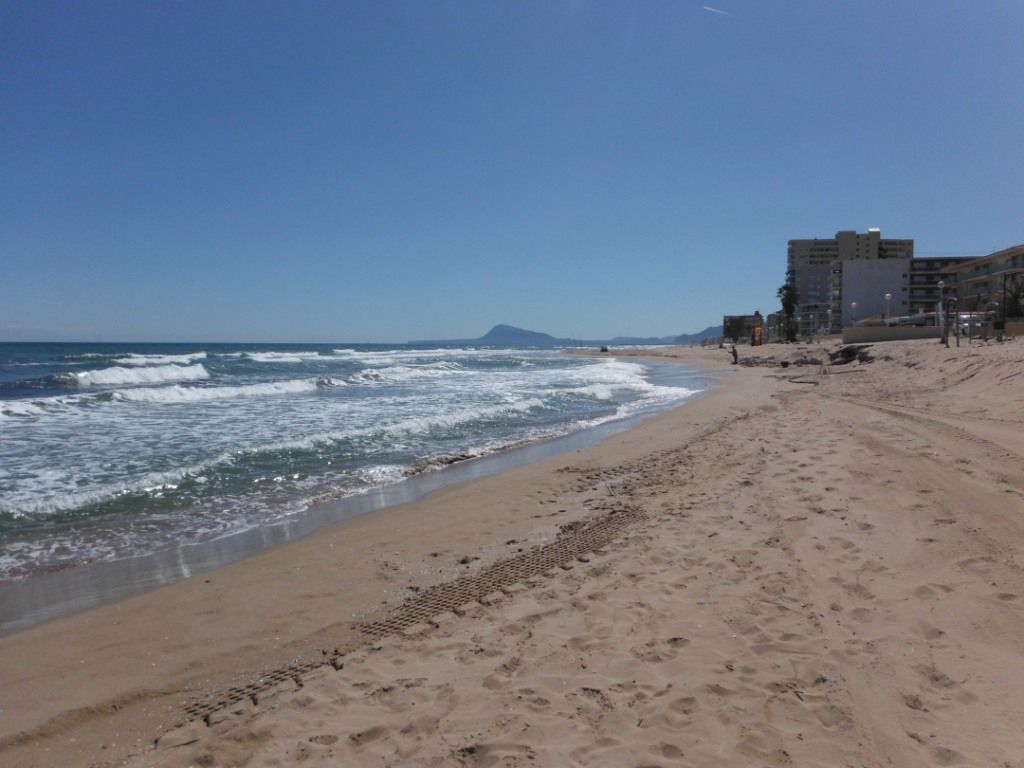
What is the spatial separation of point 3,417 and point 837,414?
753 inches

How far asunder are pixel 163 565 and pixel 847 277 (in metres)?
92.8

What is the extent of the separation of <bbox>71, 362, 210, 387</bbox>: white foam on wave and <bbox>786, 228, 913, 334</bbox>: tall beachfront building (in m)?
53.5

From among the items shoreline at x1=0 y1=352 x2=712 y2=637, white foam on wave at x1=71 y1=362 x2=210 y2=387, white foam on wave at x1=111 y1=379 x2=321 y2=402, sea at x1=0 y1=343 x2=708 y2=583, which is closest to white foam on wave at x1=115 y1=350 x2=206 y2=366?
white foam on wave at x1=71 y1=362 x2=210 y2=387

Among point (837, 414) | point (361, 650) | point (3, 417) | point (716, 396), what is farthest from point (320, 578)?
point (716, 396)

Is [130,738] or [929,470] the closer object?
[130,738]

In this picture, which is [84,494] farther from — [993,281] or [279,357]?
[993,281]

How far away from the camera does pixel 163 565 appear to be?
18.1ft

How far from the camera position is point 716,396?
1962cm

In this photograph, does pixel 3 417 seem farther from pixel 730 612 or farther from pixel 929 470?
pixel 929 470

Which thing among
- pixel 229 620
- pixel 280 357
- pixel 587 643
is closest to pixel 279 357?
pixel 280 357

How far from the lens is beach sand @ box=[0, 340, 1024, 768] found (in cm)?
273

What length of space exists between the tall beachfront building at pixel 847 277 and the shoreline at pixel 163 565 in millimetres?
56351

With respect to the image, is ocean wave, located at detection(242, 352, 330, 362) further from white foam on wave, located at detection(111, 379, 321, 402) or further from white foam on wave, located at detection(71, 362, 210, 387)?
white foam on wave, located at detection(111, 379, 321, 402)

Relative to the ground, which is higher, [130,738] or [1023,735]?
[1023,735]
